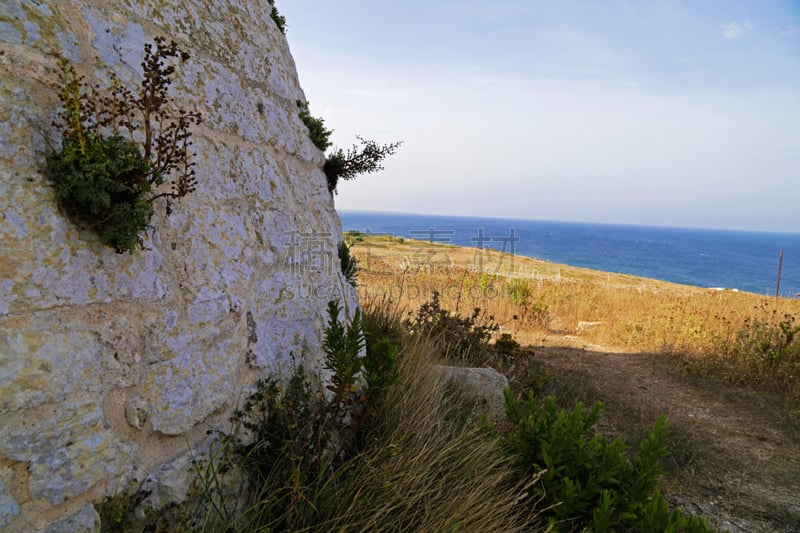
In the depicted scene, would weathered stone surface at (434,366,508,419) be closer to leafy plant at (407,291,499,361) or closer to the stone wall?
leafy plant at (407,291,499,361)

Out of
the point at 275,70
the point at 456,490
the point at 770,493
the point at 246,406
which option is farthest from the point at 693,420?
the point at 275,70

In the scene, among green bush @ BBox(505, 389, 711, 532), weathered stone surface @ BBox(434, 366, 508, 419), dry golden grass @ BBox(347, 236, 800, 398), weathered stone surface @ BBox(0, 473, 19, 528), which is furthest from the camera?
dry golden grass @ BBox(347, 236, 800, 398)

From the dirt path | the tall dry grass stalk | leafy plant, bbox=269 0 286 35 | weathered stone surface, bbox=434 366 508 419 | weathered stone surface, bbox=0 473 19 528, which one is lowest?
the dirt path

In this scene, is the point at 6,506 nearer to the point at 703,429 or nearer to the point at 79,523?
the point at 79,523

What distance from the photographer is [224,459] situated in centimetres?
187

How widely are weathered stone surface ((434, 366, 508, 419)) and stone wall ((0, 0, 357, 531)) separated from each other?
1970 mm

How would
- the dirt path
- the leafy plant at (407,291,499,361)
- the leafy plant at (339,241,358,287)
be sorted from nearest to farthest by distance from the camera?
1. the dirt path
2. the leafy plant at (339,241,358,287)
3. the leafy plant at (407,291,499,361)

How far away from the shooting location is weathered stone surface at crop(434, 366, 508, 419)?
413cm

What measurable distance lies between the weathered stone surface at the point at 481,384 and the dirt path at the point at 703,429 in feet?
3.95

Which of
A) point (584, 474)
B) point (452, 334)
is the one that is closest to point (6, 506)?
point (584, 474)

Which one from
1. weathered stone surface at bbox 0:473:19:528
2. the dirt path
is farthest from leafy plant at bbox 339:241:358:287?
the dirt path

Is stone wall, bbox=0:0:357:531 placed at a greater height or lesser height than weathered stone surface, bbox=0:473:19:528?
greater

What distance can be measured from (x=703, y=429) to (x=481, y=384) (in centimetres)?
262

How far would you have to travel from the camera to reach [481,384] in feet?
14.3
